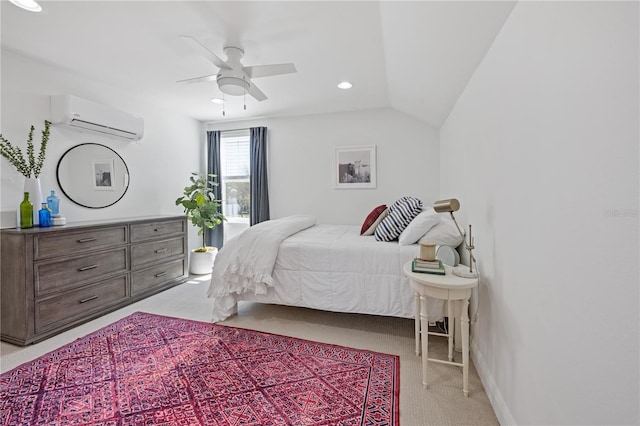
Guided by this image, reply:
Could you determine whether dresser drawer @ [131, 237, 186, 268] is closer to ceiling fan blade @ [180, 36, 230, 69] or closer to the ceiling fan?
the ceiling fan

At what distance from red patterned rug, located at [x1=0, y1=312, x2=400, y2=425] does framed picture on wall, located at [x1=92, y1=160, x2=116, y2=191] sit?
5.91ft

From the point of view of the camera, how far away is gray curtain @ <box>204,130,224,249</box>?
4.93 m

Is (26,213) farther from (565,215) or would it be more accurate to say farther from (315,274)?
(565,215)

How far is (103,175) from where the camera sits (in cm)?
340

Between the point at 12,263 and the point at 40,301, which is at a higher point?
the point at 12,263

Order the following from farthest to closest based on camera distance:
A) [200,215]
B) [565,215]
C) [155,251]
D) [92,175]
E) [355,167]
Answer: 1. [355,167]
2. [200,215]
3. [155,251]
4. [92,175]
5. [565,215]

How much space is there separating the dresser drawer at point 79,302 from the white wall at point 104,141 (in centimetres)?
84

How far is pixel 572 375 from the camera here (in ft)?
2.93

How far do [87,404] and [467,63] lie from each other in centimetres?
316

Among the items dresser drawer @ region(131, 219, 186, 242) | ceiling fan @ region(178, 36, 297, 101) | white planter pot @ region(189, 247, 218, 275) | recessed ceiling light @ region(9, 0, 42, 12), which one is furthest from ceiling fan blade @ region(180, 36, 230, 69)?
white planter pot @ region(189, 247, 218, 275)

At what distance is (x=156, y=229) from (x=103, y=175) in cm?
87

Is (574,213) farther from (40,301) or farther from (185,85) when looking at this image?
(185,85)

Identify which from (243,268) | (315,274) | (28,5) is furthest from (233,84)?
(315,274)

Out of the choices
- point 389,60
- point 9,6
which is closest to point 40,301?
point 9,6
